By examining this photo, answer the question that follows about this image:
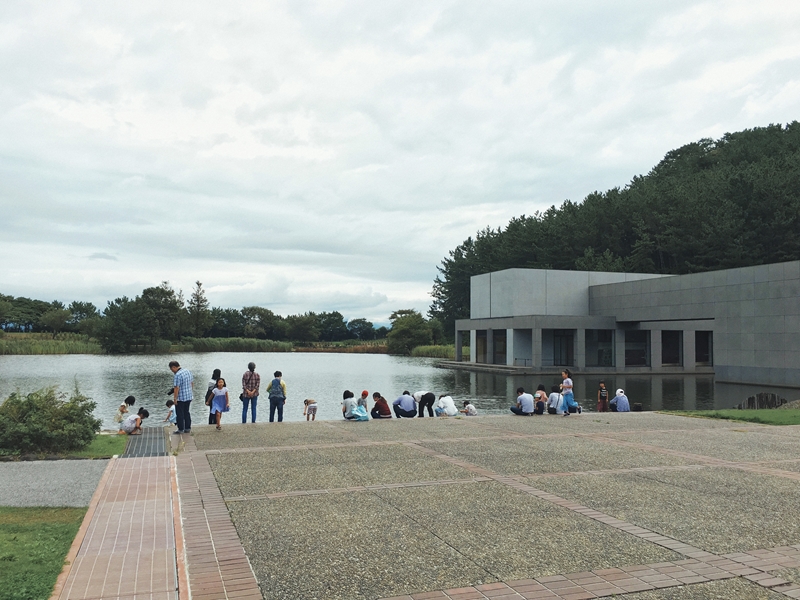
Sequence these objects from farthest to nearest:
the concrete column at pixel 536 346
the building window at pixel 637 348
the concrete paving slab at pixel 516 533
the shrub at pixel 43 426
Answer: the building window at pixel 637 348 → the concrete column at pixel 536 346 → the shrub at pixel 43 426 → the concrete paving slab at pixel 516 533

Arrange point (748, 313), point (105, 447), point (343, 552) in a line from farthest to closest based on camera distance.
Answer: point (748, 313)
point (105, 447)
point (343, 552)

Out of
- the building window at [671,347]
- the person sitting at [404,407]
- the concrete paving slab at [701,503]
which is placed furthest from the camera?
the building window at [671,347]

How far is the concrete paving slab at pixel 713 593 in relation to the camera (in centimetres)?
549

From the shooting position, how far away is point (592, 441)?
14.2m

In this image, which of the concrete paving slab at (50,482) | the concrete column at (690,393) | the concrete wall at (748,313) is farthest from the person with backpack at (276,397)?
the concrete wall at (748,313)

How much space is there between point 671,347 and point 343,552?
54929 mm

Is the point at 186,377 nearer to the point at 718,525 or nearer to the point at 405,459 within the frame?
the point at 405,459

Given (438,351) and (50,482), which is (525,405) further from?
(438,351)

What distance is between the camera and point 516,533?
23.6ft

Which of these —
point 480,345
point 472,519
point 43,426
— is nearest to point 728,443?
point 472,519

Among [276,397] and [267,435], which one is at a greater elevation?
[276,397]

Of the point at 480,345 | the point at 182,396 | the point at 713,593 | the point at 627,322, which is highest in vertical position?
the point at 627,322

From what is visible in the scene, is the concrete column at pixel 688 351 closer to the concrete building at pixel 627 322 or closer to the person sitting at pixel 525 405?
the concrete building at pixel 627 322

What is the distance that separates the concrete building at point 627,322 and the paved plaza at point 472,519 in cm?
2907
